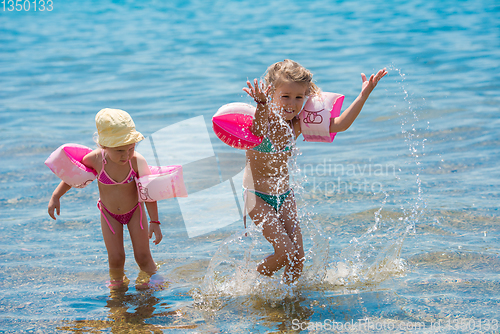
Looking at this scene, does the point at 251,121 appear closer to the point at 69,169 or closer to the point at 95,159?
the point at 95,159

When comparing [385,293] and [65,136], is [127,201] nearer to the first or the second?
[385,293]

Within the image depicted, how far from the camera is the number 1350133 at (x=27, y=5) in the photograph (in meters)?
32.5

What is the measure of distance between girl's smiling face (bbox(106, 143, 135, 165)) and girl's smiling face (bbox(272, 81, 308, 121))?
1.21m

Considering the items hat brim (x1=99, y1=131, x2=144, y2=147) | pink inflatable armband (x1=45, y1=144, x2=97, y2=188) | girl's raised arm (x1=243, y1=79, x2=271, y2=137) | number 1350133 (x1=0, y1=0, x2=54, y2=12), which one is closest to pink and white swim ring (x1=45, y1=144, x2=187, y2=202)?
pink inflatable armband (x1=45, y1=144, x2=97, y2=188)

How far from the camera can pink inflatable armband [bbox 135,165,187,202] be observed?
4.12 m

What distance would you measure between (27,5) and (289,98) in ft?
117

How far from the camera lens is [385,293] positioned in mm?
3998

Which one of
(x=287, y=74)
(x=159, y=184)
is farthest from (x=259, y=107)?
(x=159, y=184)

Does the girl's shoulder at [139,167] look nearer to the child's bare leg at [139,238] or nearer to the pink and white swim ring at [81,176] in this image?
the pink and white swim ring at [81,176]

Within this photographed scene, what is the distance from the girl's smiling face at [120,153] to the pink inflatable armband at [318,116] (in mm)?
1433

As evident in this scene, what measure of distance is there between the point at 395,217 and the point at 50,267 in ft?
11.7

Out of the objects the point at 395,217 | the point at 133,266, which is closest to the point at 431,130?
the point at 395,217

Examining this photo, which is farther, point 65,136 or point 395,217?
point 65,136

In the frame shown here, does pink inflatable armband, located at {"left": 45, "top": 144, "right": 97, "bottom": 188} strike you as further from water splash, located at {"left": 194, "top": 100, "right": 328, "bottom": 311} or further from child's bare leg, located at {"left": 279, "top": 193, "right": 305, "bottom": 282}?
child's bare leg, located at {"left": 279, "top": 193, "right": 305, "bottom": 282}
